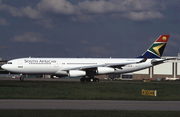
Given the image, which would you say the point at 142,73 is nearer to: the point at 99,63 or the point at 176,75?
the point at 176,75

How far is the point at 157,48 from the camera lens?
59.5 meters

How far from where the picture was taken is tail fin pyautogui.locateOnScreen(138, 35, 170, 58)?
195 feet

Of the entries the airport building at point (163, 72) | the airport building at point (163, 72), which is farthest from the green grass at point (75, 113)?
the airport building at point (163, 72)

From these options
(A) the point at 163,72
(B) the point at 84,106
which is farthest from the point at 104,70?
(A) the point at 163,72

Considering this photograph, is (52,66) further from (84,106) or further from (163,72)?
(163,72)

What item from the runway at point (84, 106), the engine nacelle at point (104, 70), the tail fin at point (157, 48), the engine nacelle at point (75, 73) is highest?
the tail fin at point (157, 48)

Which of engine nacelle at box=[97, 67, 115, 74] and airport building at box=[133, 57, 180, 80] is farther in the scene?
airport building at box=[133, 57, 180, 80]

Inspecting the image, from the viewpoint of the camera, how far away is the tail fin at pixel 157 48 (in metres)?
59.5

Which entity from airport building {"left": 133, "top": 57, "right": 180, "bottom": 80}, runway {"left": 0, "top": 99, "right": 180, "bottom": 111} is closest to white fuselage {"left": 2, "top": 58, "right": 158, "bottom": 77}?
runway {"left": 0, "top": 99, "right": 180, "bottom": 111}

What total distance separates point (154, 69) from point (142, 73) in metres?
5.17

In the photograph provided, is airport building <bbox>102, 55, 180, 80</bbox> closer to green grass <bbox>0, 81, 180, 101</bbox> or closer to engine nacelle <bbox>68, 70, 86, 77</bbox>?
engine nacelle <bbox>68, 70, 86, 77</bbox>

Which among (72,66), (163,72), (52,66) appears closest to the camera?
(52,66)

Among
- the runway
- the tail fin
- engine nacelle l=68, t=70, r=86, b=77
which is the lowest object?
the runway

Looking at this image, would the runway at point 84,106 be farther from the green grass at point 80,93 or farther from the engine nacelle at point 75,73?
the engine nacelle at point 75,73
